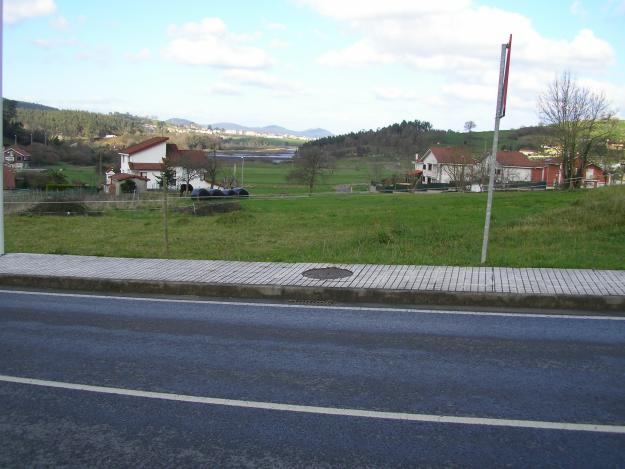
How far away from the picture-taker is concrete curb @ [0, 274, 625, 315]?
25.7ft

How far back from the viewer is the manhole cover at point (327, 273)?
9.59m

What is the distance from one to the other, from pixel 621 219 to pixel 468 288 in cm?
865

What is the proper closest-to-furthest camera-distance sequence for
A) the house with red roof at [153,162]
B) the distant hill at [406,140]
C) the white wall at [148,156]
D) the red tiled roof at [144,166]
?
the house with red roof at [153,162]
the red tiled roof at [144,166]
the white wall at [148,156]
the distant hill at [406,140]

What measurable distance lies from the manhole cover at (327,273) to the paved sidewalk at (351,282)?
8cm

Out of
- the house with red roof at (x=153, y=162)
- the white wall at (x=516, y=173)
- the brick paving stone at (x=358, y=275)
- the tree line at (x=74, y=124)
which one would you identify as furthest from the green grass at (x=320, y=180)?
the brick paving stone at (x=358, y=275)

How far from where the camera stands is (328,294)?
863 cm

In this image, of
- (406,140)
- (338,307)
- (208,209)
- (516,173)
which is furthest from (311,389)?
(406,140)

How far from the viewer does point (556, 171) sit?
6850cm

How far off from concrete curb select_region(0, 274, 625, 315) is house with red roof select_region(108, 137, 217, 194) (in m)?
58.4

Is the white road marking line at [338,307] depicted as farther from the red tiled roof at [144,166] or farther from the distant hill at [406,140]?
the distant hill at [406,140]

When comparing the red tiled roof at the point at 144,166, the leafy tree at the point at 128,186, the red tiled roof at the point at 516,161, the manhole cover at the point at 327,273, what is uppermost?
the red tiled roof at the point at 516,161

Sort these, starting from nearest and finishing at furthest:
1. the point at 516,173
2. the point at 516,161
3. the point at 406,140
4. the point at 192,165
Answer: the point at 192,165
the point at 516,173
the point at 516,161
the point at 406,140

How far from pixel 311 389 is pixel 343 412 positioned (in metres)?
0.57

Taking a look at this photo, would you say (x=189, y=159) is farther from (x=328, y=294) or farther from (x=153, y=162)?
(x=328, y=294)
